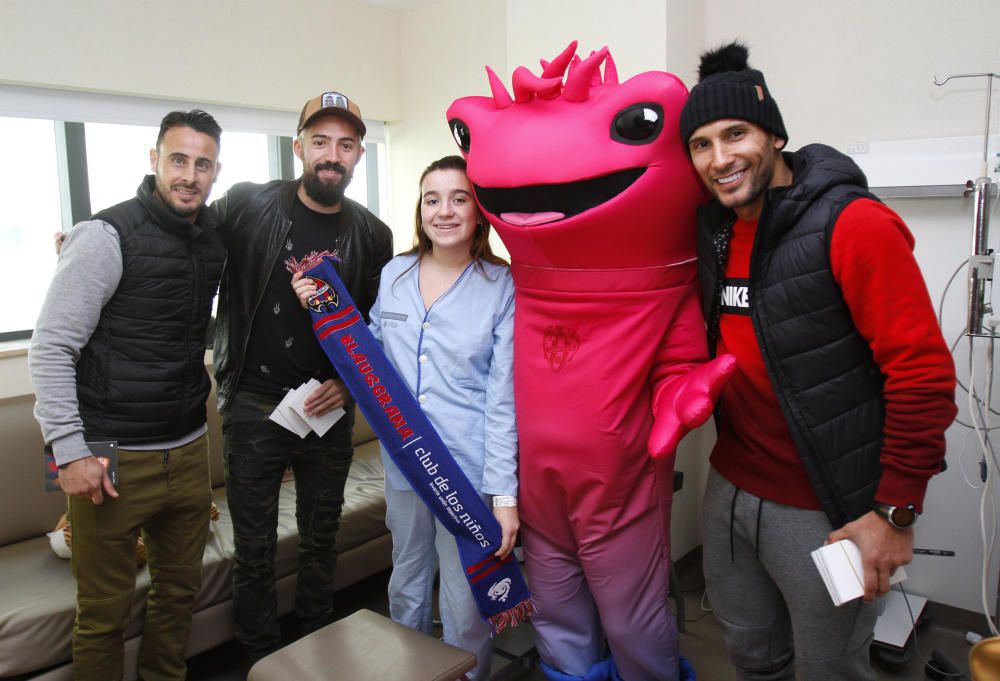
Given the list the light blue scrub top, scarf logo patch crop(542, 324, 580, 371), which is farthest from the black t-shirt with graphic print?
scarf logo patch crop(542, 324, 580, 371)

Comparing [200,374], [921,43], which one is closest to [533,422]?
[200,374]

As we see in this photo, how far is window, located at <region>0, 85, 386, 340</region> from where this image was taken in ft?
10.7

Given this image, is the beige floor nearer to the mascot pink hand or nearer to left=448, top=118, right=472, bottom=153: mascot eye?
the mascot pink hand

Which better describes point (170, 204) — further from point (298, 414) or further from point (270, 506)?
point (270, 506)

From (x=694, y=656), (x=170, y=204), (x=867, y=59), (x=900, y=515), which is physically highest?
(x=867, y=59)

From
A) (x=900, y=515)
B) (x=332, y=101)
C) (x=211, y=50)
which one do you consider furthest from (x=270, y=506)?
(x=211, y=50)

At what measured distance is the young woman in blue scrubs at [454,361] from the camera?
69.8 inches

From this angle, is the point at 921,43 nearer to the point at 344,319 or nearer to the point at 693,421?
the point at 693,421

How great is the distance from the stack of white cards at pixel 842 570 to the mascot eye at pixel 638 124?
0.86 m

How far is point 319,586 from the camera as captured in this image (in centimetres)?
241

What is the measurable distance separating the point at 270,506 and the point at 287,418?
306mm

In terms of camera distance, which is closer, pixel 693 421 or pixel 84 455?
pixel 693 421

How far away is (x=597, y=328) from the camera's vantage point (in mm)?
1657

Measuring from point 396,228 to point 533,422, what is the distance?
3.19m
